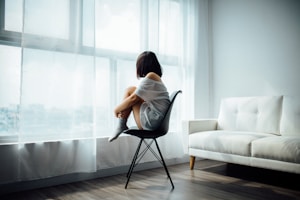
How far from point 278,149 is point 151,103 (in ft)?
3.64

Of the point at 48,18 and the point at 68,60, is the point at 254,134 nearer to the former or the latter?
the point at 68,60

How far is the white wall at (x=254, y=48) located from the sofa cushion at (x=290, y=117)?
1.00ft

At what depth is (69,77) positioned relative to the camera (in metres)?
2.32

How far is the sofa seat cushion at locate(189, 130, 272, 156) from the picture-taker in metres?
2.26

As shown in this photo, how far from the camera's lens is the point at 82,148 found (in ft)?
7.73

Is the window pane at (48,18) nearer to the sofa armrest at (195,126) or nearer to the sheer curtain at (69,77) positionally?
the sheer curtain at (69,77)

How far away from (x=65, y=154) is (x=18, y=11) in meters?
1.33

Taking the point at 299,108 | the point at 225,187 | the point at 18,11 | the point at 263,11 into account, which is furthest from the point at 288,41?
the point at 18,11

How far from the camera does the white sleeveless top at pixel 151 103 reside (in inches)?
80.5

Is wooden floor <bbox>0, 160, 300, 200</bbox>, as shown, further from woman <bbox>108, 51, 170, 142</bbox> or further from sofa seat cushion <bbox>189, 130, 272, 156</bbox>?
woman <bbox>108, 51, 170, 142</bbox>

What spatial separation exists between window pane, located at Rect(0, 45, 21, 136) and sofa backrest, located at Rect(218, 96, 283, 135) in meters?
2.28

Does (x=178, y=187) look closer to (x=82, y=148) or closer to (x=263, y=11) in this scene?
(x=82, y=148)

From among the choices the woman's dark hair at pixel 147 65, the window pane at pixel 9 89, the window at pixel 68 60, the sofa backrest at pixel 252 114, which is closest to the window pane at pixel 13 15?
the window at pixel 68 60

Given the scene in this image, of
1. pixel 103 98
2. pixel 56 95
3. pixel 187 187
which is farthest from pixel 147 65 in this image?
pixel 187 187
